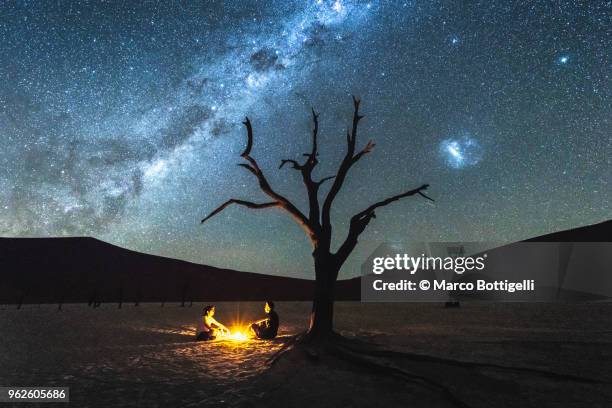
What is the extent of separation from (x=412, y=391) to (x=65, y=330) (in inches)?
768

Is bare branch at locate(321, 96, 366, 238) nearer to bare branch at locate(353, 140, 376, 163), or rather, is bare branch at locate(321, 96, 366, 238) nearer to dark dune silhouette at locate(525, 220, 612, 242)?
bare branch at locate(353, 140, 376, 163)

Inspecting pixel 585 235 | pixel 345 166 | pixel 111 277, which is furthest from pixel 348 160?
pixel 585 235

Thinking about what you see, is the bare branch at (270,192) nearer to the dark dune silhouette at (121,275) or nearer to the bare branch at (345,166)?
the bare branch at (345,166)

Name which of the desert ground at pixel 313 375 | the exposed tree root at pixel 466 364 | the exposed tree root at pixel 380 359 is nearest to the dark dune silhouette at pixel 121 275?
the desert ground at pixel 313 375

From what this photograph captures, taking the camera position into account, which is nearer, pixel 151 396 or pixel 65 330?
pixel 151 396

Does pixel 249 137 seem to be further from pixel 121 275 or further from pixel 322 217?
pixel 121 275

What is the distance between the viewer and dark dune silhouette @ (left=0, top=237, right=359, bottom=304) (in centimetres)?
8500

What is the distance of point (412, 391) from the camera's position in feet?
27.7

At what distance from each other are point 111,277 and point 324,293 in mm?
93670

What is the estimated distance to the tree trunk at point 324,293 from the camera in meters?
14.9

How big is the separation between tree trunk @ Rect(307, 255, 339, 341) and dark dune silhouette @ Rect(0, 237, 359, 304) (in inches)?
2726

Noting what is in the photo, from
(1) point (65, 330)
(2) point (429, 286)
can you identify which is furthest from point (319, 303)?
(2) point (429, 286)

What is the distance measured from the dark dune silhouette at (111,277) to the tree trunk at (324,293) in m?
69.2

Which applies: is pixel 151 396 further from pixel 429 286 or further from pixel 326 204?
pixel 429 286
